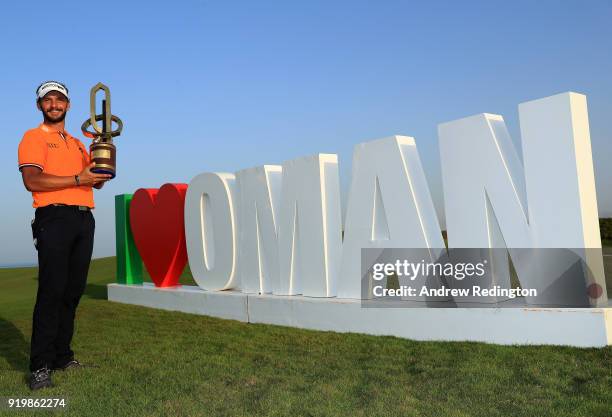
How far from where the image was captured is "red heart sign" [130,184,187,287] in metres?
10.9

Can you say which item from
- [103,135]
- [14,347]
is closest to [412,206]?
[103,135]

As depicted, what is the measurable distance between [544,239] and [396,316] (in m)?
1.98

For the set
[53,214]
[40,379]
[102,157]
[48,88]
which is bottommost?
[40,379]

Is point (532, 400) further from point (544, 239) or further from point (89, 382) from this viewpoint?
point (89, 382)

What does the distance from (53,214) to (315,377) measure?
2636 millimetres

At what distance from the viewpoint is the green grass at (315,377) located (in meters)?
3.96

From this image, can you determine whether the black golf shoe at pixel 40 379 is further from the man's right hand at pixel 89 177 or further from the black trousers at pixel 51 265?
the man's right hand at pixel 89 177

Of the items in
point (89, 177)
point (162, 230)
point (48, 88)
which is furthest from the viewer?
point (162, 230)

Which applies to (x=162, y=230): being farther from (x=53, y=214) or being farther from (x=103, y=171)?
(x=103, y=171)

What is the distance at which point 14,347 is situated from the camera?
713 centimetres

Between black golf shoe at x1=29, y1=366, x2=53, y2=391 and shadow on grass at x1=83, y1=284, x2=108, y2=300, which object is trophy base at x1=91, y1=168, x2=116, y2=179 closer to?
black golf shoe at x1=29, y1=366, x2=53, y2=391

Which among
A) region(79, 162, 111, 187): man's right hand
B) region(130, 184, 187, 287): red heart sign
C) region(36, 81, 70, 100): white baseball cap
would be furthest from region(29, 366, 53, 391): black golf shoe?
region(130, 184, 187, 287): red heart sign

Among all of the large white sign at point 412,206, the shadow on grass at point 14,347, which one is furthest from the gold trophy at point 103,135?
the large white sign at point 412,206

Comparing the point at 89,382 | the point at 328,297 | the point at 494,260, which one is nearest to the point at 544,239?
the point at 494,260
